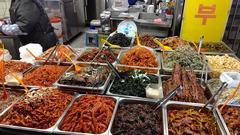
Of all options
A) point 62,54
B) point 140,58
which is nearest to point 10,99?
point 62,54

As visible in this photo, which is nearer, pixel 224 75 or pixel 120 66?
pixel 224 75

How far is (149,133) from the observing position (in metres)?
1.25

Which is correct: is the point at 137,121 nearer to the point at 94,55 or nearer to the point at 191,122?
the point at 191,122

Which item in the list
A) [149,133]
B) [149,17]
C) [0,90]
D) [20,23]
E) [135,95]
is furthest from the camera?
[149,17]

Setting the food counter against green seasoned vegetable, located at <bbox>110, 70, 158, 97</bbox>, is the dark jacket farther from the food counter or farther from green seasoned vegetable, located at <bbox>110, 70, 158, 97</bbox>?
green seasoned vegetable, located at <bbox>110, 70, 158, 97</bbox>

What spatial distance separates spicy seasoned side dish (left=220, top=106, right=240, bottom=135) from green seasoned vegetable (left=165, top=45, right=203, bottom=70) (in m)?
0.59

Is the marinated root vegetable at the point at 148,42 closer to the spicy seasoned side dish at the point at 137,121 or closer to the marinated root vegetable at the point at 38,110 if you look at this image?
the spicy seasoned side dish at the point at 137,121

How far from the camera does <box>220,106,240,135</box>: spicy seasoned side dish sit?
52.0 inches

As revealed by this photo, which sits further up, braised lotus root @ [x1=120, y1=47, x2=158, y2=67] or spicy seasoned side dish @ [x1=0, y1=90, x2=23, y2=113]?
braised lotus root @ [x1=120, y1=47, x2=158, y2=67]

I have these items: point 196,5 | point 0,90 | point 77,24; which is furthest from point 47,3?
point 0,90

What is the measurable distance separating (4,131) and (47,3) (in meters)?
4.69

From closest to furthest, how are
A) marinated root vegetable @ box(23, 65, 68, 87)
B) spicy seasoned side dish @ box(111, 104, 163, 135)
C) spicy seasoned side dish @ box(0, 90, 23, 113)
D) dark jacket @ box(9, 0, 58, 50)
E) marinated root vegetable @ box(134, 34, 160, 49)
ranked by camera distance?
spicy seasoned side dish @ box(111, 104, 163, 135) → spicy seasoned side dish @ box(0, 90, 23, 113) → marinated root vegetable @ box(23, 65, 68, 87) → marinated root vegetable @ box(134, 34, 160, 49) → dark jacket @ box(9, 0, 58, 50)

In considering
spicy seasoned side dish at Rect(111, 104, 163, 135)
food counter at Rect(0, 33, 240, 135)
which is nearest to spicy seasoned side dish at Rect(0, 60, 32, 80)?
food counter at Rect(0, 33, 240, 135)

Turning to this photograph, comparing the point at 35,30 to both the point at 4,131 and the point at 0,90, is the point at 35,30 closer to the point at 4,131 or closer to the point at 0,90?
the point at 0,90
